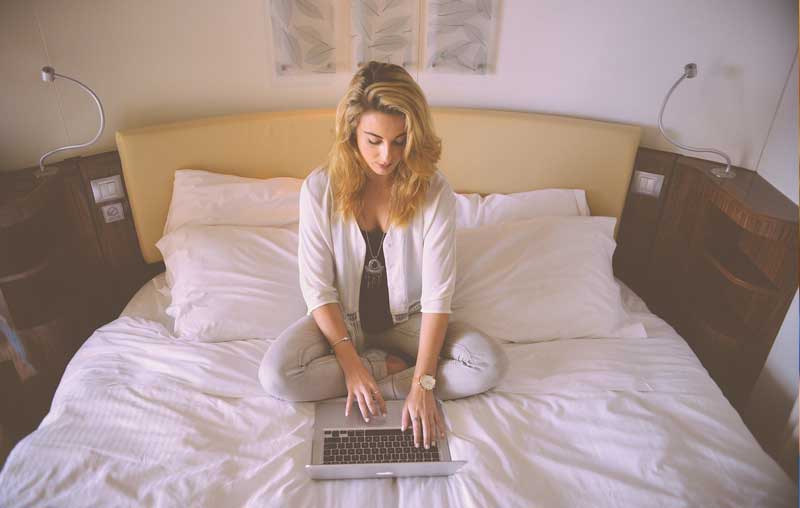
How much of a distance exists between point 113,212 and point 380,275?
113 centimetres

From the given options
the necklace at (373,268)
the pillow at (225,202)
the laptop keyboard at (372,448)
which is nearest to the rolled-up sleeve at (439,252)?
the necklace at (373,268)

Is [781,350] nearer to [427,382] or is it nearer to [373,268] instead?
[427,382]

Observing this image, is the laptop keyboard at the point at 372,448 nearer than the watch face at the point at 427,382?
Yes

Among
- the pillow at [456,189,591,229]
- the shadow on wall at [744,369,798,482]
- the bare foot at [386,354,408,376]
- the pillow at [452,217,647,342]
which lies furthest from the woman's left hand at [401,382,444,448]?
the shadow on wall at [744,369,798,482]

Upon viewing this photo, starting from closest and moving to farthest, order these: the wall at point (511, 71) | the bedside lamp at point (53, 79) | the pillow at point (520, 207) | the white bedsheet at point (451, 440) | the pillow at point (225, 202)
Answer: the white bedsheet at point (451, 440)
the bedside lamp at point (53, 79)
the wall at point (511, 71)
the pillow at point (225, 202)
the pillow at point (520, 207)

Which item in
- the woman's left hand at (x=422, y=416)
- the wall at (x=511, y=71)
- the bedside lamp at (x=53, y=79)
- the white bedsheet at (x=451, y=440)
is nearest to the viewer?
the white bedsheet at (x=451, y=440)

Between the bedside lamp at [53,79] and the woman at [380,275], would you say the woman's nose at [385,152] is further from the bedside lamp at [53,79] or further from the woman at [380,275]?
the bedside lamp at [53,79]

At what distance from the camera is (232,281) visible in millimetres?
Result: 1727

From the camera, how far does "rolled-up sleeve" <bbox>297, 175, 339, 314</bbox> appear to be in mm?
1461

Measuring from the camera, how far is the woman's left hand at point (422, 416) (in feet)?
4.19

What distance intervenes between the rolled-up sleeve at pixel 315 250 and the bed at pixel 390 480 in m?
0.28

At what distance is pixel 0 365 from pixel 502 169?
1.91m

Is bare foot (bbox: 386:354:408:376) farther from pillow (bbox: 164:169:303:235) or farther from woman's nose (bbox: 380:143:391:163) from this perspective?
pillow (bbox: 164:169:303:235)

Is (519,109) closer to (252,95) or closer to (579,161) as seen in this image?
(579,161)
